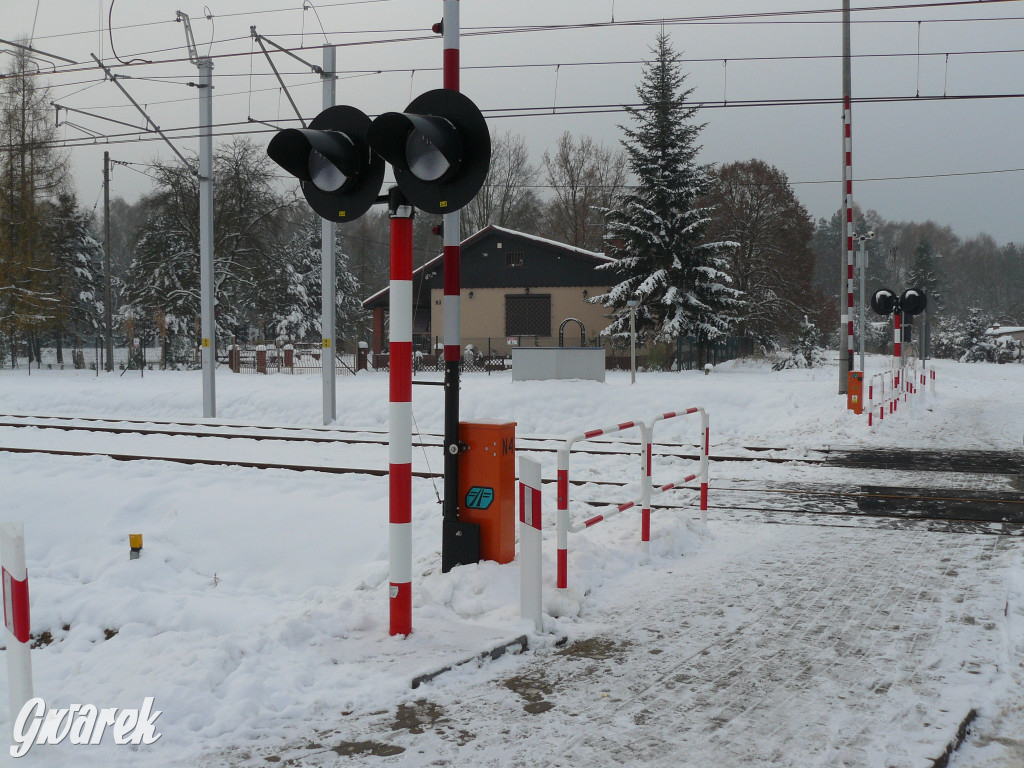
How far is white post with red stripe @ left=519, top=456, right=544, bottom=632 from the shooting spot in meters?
5.59

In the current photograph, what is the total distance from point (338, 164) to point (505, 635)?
9.95 feet

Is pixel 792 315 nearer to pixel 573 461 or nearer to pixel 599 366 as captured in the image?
pixel 599 366

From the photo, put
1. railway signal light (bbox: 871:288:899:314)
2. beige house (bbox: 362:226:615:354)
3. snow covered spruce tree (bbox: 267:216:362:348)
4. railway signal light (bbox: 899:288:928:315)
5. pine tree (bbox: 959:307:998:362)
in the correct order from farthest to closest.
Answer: pine tree (bbox: 959:307:998:362) < snow covered spruce tree (bbox: 267:216:362:348) < beige house (bbox: 362:226:615:354) < railway signal light (bbox: 899:288:928:315) < railway signal light (bbox: 871:288:899:314)

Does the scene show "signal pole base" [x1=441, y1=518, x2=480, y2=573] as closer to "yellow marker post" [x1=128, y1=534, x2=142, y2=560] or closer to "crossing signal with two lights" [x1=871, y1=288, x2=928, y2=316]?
"yellow marker post" [x1=128, y1=534, x2=142, y2=560]

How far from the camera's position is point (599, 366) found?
22.4m

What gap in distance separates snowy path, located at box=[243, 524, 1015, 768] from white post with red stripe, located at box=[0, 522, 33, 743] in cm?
118

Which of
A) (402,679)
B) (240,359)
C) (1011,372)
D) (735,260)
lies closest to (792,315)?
(735,260)

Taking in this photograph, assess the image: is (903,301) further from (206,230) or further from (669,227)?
(206,230)

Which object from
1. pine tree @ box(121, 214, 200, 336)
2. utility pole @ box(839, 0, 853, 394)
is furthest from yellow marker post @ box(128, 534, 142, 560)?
pine tree @ box(121, 214, 200, 336)

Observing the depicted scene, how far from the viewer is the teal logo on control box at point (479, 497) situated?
21.2ft

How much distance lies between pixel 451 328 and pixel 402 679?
294 centimetres

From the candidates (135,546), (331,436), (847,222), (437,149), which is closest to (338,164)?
(437,149)

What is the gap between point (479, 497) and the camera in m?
6.50

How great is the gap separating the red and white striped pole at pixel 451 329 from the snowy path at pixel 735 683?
1.31 meters
